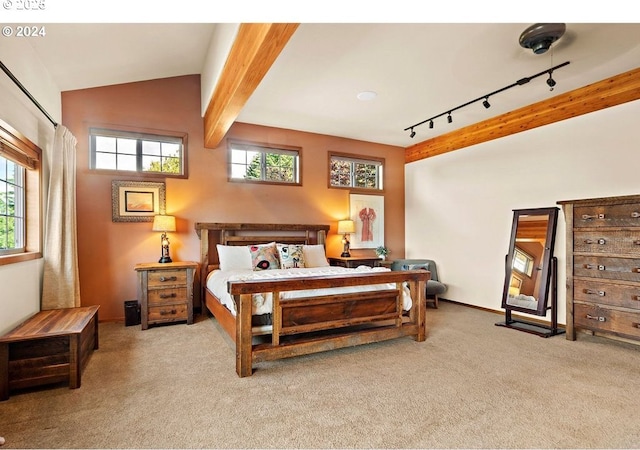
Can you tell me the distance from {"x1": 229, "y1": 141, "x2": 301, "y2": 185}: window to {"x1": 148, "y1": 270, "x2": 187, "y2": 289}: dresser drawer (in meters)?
1.62

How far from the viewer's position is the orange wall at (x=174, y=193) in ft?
13.5

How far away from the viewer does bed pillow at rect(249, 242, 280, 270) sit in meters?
4.31

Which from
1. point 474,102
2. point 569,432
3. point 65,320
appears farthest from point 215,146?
point 569,432

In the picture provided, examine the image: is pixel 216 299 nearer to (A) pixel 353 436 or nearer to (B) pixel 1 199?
Answer: (B) pixel 1 199

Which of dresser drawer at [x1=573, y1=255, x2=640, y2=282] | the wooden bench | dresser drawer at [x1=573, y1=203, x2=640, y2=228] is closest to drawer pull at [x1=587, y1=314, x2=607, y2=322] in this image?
dresser drawer at [x1=573, y1=255, x2=640, y2=282]

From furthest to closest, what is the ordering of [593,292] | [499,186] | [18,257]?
[499,186] → [593,292] → [18,257]

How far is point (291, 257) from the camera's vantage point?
4504 mm

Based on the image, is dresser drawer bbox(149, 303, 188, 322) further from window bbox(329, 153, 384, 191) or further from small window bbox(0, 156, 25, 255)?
window bbox(329, 153, 384, 191)

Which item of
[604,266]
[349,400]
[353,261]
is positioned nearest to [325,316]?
[349,400]

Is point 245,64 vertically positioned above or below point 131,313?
above

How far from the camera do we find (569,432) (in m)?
1.87

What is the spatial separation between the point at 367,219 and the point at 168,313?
11.6 ft

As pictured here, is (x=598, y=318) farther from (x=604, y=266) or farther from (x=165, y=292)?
(x=165, y=292)

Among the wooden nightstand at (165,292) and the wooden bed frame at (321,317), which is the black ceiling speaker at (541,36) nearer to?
the wooden bed frame at (321,317)
